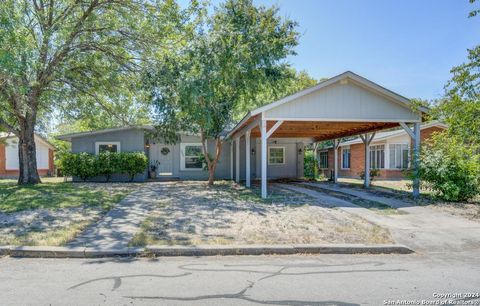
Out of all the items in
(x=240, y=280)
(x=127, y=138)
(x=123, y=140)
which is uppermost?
(x=127, y=138)

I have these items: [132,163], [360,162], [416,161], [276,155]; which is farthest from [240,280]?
[360,162]

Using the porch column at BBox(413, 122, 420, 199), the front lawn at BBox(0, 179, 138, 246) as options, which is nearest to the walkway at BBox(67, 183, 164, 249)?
the front lawn at BBox(0, 179, 138, 246)

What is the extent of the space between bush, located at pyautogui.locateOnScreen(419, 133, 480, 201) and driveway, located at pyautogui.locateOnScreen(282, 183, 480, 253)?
1.63 m

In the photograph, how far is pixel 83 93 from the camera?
1536 centimetres

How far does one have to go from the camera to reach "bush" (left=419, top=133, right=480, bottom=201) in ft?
33.8

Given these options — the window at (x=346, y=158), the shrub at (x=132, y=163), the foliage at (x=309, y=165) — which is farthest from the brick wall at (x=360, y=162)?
the shrub at (x=132, y=163)

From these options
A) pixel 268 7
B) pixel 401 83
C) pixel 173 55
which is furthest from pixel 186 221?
pixel 401 83

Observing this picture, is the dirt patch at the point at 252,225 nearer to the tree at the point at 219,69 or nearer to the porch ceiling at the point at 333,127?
the tree at the point at 219,69

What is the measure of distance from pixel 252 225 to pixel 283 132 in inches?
453

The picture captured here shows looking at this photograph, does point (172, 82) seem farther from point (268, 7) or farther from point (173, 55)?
point (268, 7)

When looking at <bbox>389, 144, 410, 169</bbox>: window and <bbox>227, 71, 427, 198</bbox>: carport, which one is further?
<bbox>389, 144, 410, 169</bbox>: window

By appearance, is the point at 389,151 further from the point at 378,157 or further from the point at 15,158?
the point at 15,158

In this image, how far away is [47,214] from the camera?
795cm

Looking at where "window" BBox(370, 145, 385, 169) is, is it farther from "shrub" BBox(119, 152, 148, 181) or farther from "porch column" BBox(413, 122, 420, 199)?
"shrub" BBox(119, 152, 148, 181)
